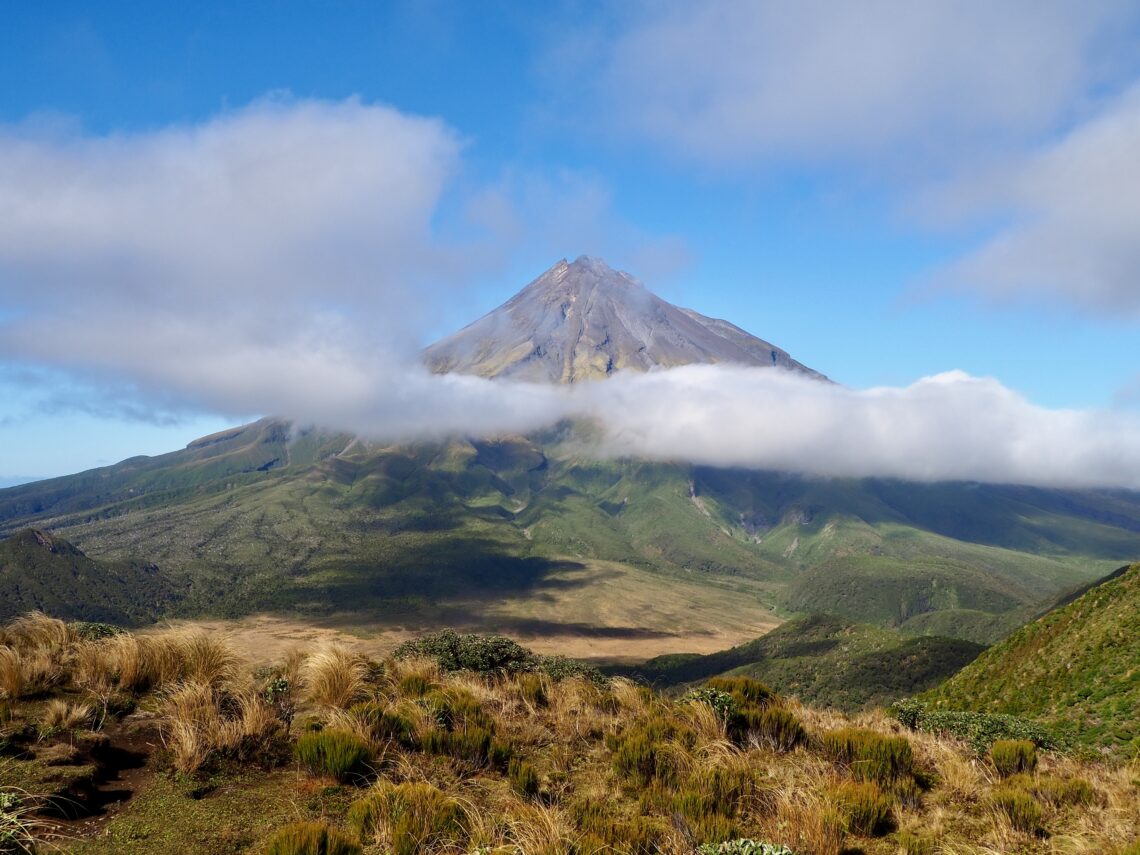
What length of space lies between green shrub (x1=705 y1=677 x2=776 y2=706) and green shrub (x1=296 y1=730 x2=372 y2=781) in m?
7.15

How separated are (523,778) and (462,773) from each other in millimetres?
1085

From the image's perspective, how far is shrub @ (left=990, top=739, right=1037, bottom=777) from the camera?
9.49m

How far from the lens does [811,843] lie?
6562 mm

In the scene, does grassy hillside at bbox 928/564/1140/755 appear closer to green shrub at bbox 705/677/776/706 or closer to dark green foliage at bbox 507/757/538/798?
green shrub at bbox 705/677/776/706

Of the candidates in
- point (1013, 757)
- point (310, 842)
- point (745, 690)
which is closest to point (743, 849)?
point (310, 842)

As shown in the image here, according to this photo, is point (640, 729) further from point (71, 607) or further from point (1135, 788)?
point (71, 607)

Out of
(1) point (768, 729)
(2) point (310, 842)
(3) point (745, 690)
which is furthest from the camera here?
(3) point (745, 690)

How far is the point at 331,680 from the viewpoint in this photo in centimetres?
1112

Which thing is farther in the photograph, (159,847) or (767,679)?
(767,679)

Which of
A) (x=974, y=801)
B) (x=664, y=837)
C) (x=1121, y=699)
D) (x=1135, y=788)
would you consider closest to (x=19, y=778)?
(x=664, y=837)

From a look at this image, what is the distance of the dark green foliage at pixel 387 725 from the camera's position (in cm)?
891

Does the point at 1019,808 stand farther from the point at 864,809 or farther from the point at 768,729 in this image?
the point at 768,729

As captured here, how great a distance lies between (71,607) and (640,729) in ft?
794

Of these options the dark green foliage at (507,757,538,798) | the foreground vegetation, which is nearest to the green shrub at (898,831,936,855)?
the foreground vegetation
